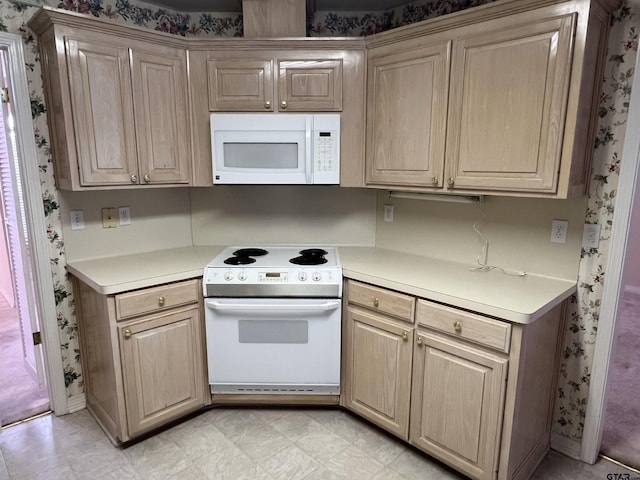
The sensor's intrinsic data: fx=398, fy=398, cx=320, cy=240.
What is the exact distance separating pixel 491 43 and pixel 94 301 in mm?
2283

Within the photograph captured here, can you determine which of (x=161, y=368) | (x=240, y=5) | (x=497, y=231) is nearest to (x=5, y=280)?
(x=161, y=368)

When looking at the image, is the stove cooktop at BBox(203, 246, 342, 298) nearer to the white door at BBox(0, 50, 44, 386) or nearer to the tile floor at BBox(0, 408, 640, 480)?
the tile floor at BBox(0, 408, 640, 480)

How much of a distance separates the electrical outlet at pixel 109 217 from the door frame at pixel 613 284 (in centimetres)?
267

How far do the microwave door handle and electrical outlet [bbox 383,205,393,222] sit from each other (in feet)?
2.11

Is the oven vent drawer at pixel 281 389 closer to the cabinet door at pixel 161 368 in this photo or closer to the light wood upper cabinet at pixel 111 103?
the cabinet door at pixel 161 368

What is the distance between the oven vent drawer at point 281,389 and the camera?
2.31 m

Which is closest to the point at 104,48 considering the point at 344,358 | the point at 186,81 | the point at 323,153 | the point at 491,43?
the point at 186,81

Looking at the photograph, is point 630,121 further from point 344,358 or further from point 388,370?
point 344,358

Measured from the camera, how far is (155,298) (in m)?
2.03

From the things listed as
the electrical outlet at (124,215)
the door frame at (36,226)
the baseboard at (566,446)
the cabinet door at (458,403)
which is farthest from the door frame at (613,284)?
the door frame at (36,226)

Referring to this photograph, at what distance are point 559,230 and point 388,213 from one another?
104 cm

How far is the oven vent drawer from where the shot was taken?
2.31m

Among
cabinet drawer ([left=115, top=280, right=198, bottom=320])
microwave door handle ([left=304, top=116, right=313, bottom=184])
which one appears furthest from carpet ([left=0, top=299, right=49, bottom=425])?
microwave door handle ([left=304, top=116, right=313, bottom=184])

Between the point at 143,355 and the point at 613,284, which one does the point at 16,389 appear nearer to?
the point at 143,355
